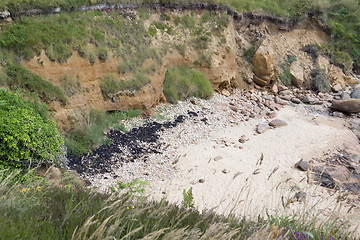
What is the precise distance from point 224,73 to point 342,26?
11784 mm

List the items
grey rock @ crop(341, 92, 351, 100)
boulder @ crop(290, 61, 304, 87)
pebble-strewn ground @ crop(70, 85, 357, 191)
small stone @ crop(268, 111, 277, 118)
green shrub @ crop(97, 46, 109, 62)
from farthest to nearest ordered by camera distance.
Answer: boulder @ crop(290, 61, 304, 87) < grey rock @ crop(341, 92, 351, 100) < small stone @ crop(268, 111, 277, 118) < green shrub @ crop(97, 46, 109, 62) < pebble-strewn ground @ crop(70, 85, 357, 191)

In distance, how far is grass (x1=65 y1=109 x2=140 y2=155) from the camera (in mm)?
12227

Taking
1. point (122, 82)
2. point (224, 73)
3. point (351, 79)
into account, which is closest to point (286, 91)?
point (224, 73)

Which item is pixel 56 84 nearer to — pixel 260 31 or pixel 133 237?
pixel 133 237

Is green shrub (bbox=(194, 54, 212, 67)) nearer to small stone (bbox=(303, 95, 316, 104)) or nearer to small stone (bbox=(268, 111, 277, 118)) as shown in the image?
small stone (bbox=(268, 111, 277, 118))

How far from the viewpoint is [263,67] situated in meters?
21.5

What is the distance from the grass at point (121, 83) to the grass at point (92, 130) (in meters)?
1.02

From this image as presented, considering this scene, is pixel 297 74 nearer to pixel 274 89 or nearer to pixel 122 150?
pixel 274 89

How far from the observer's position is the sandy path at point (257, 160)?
1135 cm

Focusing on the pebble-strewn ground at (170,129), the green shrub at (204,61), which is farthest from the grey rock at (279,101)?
the green shrub at (204,61)

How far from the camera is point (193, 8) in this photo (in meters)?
20.1

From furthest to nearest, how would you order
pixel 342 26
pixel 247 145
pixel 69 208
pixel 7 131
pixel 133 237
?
pixel 342 26 → pixel 247 145 → pixel 7 131 → pixel 69 208 → pixel 133 237

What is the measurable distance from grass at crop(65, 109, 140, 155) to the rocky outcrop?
10070 mm

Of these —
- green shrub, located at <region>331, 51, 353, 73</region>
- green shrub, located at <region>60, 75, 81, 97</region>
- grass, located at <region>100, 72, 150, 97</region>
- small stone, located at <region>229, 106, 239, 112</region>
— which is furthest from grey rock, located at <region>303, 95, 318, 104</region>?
green shrub, located at <region>60, 75, 81, 97</region>
